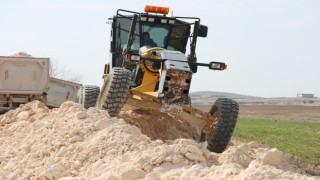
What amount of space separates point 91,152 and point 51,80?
36.1 feet

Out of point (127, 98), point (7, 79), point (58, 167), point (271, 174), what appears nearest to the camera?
point (271, 174)

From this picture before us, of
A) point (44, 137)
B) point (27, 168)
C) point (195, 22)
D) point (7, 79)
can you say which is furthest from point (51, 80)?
point (27, 168)

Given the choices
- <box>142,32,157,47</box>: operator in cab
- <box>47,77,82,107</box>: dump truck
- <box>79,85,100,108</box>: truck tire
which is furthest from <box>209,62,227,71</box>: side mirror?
<box>47,77,82,107</box>: dump truck

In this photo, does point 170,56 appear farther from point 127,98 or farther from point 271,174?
point 271,174

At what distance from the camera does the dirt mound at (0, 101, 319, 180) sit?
711 centimetres

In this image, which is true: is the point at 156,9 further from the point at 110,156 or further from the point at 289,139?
the point at 289,139

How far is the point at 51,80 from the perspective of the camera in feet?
63.9

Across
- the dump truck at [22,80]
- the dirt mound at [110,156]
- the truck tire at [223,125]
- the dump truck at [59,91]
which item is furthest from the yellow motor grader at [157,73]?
the dump truck at [59,91]

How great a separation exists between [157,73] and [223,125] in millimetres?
1753

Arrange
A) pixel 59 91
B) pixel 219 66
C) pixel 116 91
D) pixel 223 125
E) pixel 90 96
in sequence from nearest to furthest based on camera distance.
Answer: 1. pixel 116 91
2. pixel 223 125
3. pixel 219 66
4. pixel 90 96
5. pixel 59 91

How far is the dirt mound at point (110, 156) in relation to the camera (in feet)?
23.3

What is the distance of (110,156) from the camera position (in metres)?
8.50

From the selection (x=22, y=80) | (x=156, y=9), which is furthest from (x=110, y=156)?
(x=22, y=80)

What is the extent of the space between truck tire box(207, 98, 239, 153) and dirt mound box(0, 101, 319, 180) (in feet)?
4.34
